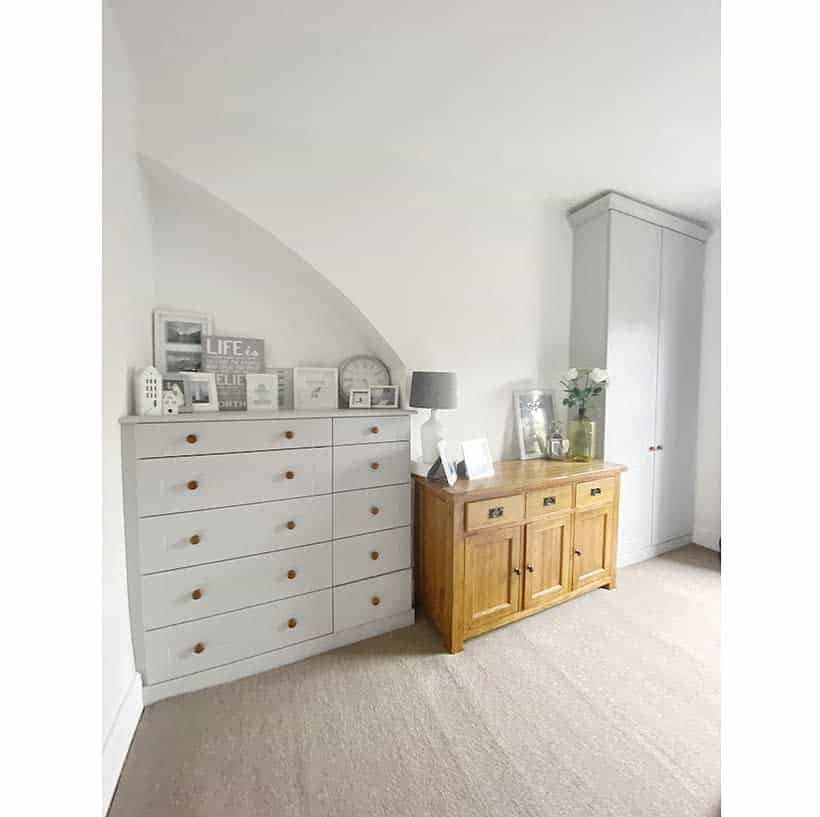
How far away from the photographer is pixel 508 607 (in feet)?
6.75

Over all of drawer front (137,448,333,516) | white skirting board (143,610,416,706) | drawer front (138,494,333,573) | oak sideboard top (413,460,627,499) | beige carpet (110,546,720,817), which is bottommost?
beige carpet (110,546,720,817)

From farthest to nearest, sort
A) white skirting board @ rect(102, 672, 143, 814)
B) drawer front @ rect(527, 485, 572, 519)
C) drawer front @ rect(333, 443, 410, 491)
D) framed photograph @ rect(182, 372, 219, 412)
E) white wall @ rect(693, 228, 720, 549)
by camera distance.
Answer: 1. white wall @ rect(693, 228, 720, 549)
2. drawer front @ rect(527, 485, 572, 519)
3. drawer front @ rect(333, 443, 410, 491)
4. framed photograph @ rect(182, 372, 219, 412)
5. white skirting board @ rect(102, 672, 143, 814)

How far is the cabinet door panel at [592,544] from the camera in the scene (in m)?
2.29

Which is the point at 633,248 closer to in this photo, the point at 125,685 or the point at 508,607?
the point at 508,607

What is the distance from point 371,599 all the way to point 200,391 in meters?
1.36

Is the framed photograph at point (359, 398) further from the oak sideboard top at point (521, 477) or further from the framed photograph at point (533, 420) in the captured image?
the framed photograph at point (533, 420)

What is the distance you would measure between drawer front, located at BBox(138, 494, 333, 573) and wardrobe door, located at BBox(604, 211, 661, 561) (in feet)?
6.54

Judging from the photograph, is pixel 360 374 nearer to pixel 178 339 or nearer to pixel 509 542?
pixel 178 339

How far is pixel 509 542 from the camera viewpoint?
6.68 feet

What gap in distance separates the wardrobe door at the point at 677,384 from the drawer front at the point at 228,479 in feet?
8.44

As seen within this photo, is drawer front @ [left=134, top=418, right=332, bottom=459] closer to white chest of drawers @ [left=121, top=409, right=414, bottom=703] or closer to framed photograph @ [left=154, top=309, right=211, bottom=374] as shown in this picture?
white chest of drawers @ [left=121, top=409, right=414, bottom=703]

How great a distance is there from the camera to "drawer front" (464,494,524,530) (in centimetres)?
191

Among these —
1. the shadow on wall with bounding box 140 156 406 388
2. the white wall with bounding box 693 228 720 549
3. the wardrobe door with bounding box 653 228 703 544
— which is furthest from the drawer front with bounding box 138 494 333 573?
the white wall with bounding box 693 228 720 549

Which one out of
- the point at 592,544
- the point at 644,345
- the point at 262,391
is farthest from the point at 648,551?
the point at 262,391
